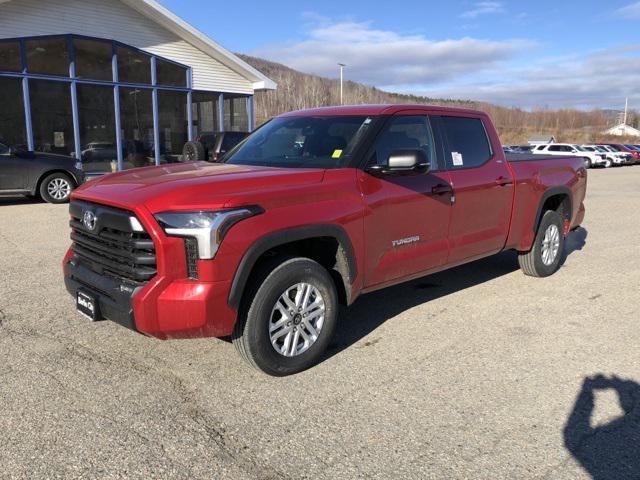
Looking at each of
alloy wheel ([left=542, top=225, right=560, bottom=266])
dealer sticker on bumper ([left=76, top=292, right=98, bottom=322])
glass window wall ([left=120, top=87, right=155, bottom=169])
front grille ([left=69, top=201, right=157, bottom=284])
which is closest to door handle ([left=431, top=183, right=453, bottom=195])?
alloy wheel ([left=542, top=225, right=560, bottom=266])

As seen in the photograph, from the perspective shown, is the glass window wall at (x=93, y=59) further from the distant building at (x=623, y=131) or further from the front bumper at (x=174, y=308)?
the distant building at (x=623, y=131)

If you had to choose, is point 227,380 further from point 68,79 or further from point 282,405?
point 68,79

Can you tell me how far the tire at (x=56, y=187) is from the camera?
11844 millimetres

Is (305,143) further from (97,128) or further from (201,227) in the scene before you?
(97,128)

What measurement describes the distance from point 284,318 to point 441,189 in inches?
70.8

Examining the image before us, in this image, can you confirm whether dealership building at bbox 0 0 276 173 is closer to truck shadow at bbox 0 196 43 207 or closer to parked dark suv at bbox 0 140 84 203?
truck shadow at bbox 0 196 43 207

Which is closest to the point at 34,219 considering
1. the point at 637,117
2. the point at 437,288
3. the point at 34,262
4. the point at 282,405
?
the point at 34,262

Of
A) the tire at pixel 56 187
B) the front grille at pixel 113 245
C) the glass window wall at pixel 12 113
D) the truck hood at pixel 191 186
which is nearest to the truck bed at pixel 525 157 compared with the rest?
the truck hood at pixel 191 186

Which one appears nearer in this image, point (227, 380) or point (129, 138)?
point (227, 380)

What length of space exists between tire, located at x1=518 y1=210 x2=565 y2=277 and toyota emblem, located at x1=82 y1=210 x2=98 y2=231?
451cm

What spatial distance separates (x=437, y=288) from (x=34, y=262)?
4.76 metres

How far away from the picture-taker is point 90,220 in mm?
3566

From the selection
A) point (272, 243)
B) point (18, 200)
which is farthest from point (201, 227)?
point (18, 200)

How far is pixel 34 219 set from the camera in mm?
9930
